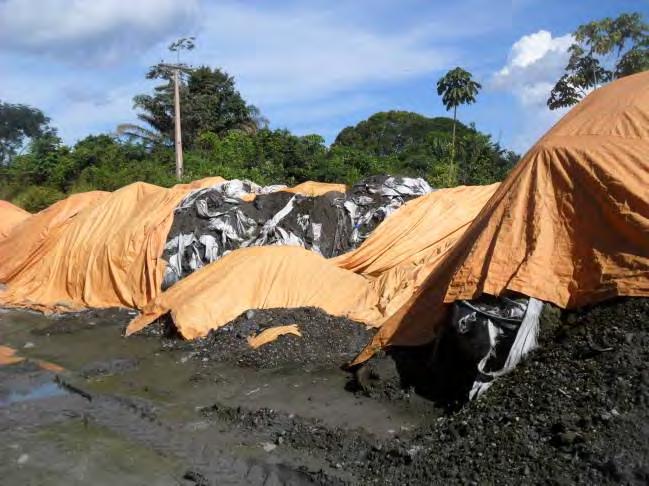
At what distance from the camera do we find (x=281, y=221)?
37.1 feet

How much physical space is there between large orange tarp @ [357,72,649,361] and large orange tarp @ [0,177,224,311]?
584cm

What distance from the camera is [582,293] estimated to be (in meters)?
5.46

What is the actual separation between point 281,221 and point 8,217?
8.57m

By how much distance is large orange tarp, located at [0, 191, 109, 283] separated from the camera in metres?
13.2

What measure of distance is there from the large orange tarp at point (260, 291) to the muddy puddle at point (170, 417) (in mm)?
649

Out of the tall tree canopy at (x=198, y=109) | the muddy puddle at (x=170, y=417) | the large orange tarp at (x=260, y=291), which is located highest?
the tall tree canopy at (x=198, y=109)

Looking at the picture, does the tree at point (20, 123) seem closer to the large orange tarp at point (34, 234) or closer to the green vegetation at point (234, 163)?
the green vegetation at point (234, 163)

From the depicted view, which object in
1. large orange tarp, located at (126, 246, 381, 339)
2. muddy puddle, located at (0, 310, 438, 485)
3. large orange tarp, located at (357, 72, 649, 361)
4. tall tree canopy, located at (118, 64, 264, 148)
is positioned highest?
tall tree canopy, located at (118, 64, 264, 148)

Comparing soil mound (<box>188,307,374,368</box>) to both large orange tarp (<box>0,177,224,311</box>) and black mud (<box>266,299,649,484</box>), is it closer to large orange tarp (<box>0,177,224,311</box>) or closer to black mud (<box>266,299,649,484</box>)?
black mud (<box>266,299,649,484</box>)

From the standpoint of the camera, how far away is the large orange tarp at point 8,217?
52.1 ft

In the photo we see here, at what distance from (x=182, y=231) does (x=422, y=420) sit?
22.6 ft

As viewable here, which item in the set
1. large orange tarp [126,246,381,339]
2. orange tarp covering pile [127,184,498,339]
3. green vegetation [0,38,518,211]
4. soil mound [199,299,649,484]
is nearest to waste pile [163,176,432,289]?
orange tarp covering pile [127,184,498,339]

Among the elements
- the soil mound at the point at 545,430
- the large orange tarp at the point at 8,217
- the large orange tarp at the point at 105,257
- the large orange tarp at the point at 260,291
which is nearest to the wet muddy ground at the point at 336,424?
the soil mound at the point at 545,430

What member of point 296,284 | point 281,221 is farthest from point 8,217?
point 296,284
